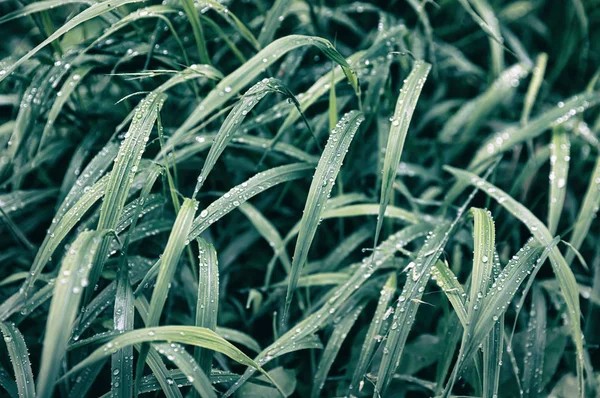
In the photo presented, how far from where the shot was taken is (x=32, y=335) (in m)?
1.13

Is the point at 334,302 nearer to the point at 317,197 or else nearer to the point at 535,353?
the point at 317,197

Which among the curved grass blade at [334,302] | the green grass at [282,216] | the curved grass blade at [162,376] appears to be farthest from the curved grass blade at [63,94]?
the curved grass blade at [334,302]

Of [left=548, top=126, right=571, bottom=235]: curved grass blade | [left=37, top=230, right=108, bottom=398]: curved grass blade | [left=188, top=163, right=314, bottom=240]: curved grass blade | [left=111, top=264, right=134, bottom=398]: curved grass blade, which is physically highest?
[left=548, top=126, right=571, bottom=235]: curved grass blade

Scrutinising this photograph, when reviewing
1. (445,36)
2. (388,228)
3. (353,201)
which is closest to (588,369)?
(388,228)

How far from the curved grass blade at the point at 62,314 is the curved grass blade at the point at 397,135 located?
46 cm

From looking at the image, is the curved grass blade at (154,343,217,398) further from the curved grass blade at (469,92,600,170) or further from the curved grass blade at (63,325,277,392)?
the curved grass blade at (469,92,600,170)

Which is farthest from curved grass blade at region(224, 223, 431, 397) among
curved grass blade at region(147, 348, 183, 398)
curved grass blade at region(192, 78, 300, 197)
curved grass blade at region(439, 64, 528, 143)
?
curved grass blade at region(439, 64, 528, 143)

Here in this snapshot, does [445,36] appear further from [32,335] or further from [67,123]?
[32,335]

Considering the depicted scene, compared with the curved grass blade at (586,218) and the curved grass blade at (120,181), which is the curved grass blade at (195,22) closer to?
the curved grass blade at (120,181)

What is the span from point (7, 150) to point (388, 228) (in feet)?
2.95

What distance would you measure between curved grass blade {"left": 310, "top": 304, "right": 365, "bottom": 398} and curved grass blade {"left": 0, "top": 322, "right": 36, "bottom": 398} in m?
0.50

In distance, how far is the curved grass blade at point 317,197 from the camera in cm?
88

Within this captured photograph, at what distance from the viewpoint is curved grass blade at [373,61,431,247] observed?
0.93 m

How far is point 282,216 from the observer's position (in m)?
1.36
